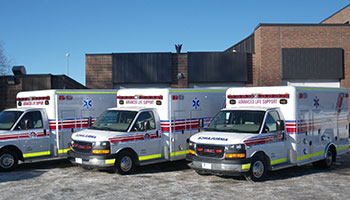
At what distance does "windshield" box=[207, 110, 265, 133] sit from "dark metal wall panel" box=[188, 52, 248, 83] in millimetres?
14868

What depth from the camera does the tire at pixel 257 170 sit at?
33.2 feet

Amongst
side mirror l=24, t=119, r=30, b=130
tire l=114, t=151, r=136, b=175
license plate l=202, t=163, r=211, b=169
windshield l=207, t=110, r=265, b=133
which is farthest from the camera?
side mirror l=24, t=119, r=30, b=130

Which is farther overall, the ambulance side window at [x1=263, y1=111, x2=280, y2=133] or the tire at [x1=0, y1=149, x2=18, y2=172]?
the tire at [x1=0, y1=149, x2=18, y2=172]

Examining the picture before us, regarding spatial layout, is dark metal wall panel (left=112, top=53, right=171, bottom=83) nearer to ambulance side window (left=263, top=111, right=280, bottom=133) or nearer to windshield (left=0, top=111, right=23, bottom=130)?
windshield (left=0, top=111, right=23, bottom=130)

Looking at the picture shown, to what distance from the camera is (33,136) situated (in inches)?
505

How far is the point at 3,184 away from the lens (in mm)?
10516

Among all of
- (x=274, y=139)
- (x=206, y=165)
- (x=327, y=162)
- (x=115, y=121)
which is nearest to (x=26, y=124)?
(x=115, y=121)

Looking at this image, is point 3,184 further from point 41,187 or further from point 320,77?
point 320,77

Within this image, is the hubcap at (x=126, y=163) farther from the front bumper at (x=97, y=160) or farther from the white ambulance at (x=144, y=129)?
the front bumper at (x=97, y=160)

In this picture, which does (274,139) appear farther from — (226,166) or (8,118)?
(8,118)

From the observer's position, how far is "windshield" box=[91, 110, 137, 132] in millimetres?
11906

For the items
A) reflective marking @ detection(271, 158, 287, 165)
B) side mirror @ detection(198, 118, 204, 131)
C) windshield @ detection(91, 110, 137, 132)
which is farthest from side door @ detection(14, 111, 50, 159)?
reflective marking @ detection(271, 158, 287, 165)

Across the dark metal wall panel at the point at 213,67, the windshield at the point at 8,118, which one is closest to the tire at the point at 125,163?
the windshield at the point at 8,118

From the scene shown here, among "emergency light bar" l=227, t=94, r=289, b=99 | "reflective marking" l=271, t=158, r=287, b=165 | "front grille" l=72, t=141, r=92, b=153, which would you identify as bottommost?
"reflective marking" l=271, t=158, r=287, b=165
